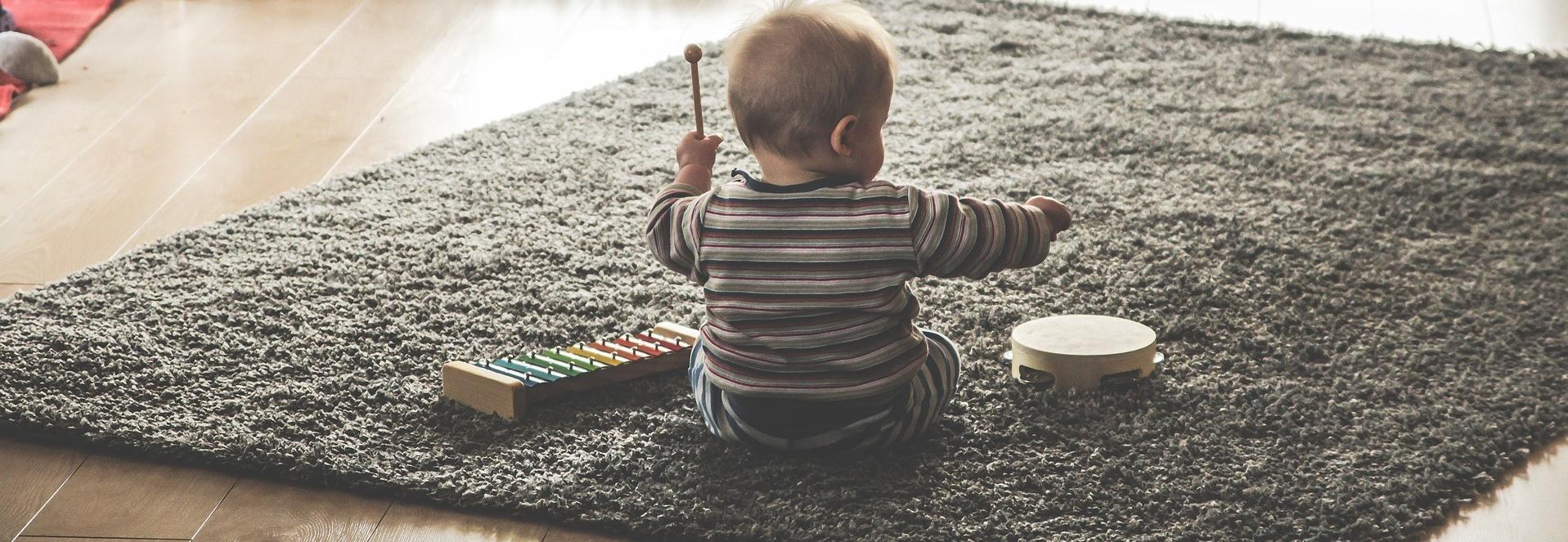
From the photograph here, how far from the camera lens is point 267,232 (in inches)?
66.2

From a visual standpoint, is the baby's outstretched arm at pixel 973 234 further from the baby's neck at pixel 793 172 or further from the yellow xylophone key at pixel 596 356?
the yellow xylophone key at pixel 596 356

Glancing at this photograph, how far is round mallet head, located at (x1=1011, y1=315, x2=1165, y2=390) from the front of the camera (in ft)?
4.17

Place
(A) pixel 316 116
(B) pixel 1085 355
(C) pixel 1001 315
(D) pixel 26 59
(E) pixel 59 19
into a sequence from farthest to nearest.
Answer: (E) pixel 59 19 → (D) pixel 26 59 → (A) pixel 316 116 → (C) pixel 1001 315 → (B) pixel 1085 355

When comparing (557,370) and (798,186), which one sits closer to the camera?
(798,186)

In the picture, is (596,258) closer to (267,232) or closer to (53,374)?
(267,232)

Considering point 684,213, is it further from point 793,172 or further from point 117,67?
point 117,67

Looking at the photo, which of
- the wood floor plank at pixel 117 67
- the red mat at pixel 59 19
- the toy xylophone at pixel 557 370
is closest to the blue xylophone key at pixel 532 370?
the toy xylophone at pixel 557 370

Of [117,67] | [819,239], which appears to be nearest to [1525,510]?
[819,239]

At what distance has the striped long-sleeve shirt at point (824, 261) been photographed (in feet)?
3.51

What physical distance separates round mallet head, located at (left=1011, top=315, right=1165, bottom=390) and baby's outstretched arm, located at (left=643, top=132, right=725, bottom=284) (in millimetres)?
334

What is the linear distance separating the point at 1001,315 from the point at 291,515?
27.9 inches

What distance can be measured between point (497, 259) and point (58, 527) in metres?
0.57

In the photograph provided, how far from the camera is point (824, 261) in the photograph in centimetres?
108

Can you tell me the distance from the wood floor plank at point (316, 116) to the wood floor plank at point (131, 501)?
562mm
